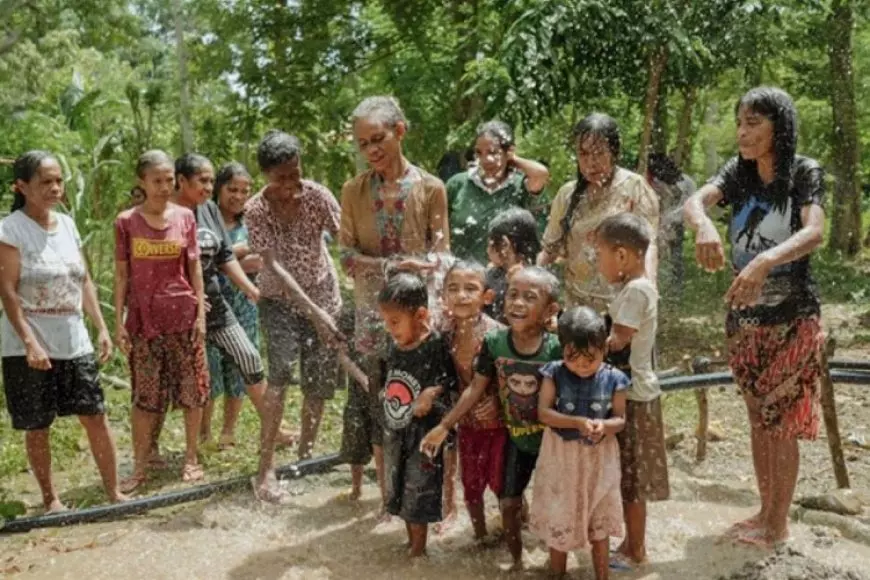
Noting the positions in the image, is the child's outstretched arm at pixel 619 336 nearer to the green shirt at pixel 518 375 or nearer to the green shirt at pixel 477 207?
the green shirt at pixel 518 375

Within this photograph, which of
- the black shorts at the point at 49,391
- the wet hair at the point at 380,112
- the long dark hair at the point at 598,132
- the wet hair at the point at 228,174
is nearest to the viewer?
the long dark hair at the point at 598,132

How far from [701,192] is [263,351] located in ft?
22.6

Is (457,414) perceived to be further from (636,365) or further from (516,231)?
(516,231)

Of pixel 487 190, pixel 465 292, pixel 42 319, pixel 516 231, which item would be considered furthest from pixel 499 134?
pixel 42 319

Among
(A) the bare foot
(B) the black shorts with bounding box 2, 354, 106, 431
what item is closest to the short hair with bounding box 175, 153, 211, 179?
(B) the black shorts with bounding box 2, 354, 106, 431

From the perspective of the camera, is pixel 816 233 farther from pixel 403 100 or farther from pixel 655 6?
pixel 403 100

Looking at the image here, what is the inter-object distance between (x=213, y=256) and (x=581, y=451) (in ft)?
9.99

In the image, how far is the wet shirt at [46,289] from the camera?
498cm

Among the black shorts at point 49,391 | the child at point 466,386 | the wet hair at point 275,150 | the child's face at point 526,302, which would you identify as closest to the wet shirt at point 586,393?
the child's face at point 526,302

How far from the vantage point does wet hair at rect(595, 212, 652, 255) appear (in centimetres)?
400

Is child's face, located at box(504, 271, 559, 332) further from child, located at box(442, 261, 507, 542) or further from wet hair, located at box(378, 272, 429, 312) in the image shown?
wet hair, located at box(378, 272, 429, 312)

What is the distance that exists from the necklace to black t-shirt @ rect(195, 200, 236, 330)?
5.48 ft

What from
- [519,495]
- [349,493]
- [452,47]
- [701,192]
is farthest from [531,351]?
[452,47]

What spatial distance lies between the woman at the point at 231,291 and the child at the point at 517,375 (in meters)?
2.54
